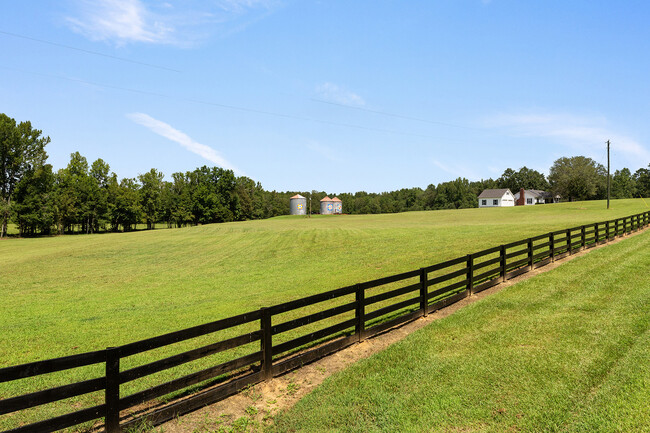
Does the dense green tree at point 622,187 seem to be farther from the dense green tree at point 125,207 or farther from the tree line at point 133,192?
the dense green tree at point 125,207

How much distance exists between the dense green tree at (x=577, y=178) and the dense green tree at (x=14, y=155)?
139m

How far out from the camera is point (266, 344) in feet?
22.2

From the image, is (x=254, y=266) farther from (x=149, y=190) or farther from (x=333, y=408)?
(x=149, y=190)

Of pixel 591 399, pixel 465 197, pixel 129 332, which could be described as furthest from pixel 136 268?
pixel 465 197

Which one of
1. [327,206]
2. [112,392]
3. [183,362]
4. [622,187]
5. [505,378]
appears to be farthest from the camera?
[327,206]

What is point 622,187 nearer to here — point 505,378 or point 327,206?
point 327,206

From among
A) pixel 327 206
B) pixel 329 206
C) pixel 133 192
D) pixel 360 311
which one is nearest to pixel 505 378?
pixel 360 311

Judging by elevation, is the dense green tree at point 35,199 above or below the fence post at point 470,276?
above

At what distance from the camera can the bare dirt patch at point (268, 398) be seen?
5512mm

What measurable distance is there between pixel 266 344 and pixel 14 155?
81.8 m

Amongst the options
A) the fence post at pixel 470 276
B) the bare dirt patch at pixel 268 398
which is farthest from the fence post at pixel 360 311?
the fence post at pixel 470 276

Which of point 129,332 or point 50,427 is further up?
point 50,427

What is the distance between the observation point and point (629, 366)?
652 centimetres

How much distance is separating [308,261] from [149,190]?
3558 inches
